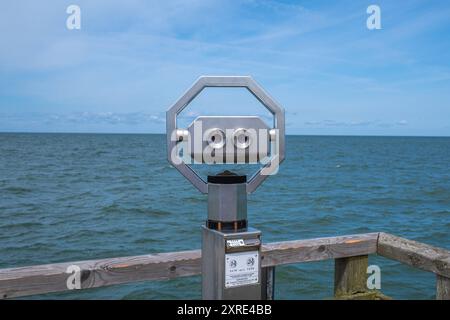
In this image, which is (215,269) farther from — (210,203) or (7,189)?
(7,189)

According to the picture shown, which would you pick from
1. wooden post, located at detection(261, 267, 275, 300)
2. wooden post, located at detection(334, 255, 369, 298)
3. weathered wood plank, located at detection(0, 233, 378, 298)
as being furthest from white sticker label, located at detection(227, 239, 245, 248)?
wooden post, located at detection(334, 255, 369, 298)

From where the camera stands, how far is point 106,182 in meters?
23.1

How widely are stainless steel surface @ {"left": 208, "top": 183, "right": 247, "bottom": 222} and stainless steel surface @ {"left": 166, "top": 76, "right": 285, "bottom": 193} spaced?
4cm

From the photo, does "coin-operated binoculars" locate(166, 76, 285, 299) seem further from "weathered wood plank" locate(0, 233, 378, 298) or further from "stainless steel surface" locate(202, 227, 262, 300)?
"weathered wood plank" locate(0, 233, 378, 298)

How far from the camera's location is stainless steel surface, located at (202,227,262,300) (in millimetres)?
1596

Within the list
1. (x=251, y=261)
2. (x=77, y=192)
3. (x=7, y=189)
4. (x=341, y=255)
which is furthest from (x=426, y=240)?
(x=7, y=189)

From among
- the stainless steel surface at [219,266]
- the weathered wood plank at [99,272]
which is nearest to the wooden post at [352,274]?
the weathered wood plank at [99,272]

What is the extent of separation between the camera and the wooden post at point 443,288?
259cm

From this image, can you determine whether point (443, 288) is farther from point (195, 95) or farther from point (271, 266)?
point (195, 95)

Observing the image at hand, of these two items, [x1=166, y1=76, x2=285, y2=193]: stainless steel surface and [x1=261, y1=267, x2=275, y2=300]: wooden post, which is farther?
[x1=261, y1=267, x2=275, y2=300]: wooden post

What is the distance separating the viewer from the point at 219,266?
5.25 feet

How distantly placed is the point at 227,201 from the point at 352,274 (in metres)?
1.77

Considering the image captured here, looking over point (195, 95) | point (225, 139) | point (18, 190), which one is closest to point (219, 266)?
point (225, 139)
